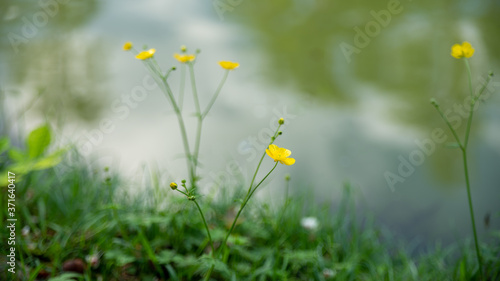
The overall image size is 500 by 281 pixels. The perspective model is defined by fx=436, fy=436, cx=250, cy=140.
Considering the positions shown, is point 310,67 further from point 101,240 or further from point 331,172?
point 101,240

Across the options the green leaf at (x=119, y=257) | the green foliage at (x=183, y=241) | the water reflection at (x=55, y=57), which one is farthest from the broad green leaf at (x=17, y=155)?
the water reflection at (x=55, y=57)

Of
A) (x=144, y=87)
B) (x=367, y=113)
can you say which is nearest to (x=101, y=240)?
(x=144, y=87)

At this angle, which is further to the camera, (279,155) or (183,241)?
(183,241)

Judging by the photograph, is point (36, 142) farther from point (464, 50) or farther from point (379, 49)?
point (379, 49)

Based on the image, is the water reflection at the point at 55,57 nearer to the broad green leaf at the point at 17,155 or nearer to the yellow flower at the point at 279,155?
the broad green leaf at the point at 17,155

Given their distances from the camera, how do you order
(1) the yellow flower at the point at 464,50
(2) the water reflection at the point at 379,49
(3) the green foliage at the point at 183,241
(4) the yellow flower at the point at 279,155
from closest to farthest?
(4) the yellow flower at the point at 279,155 → (1) the yellow flower at the point at 464,50 → (3) the green foliage at the point at 183,241 → (2) the water reflection at the point at 379,49

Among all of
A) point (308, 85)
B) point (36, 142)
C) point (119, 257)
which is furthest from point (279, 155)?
point (308, 85)
